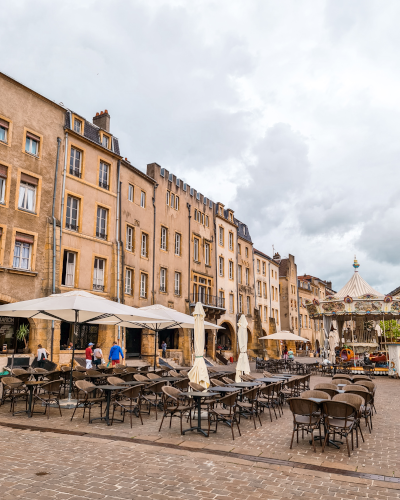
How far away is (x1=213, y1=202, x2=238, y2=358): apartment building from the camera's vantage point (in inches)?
1391

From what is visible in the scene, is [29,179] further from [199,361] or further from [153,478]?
[153,478]

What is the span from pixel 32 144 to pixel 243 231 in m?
25.2

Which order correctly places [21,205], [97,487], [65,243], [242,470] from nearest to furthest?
[97,487] → [242,470] → [21,205] → [65,243]

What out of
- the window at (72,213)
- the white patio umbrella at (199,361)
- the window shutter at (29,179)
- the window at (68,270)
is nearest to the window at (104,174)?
the window at (72,213)

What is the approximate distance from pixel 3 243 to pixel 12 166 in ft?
11.7

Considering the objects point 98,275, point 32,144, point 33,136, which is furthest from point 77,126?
point 98,275

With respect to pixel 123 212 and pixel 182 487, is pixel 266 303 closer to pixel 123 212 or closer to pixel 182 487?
pixel 123 212

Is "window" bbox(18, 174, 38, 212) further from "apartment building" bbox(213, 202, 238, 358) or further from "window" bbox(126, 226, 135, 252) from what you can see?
"apartment building" bbox(213, 202, 238, 358)

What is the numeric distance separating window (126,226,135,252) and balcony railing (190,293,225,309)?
24.4 ft

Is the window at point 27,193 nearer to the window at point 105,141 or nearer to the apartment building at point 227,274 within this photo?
the window at point 105,141

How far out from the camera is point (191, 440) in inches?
293

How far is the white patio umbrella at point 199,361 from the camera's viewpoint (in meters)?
9.77

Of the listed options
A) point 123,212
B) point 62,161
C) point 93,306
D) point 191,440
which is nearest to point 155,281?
point 123,212

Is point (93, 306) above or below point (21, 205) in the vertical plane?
below
